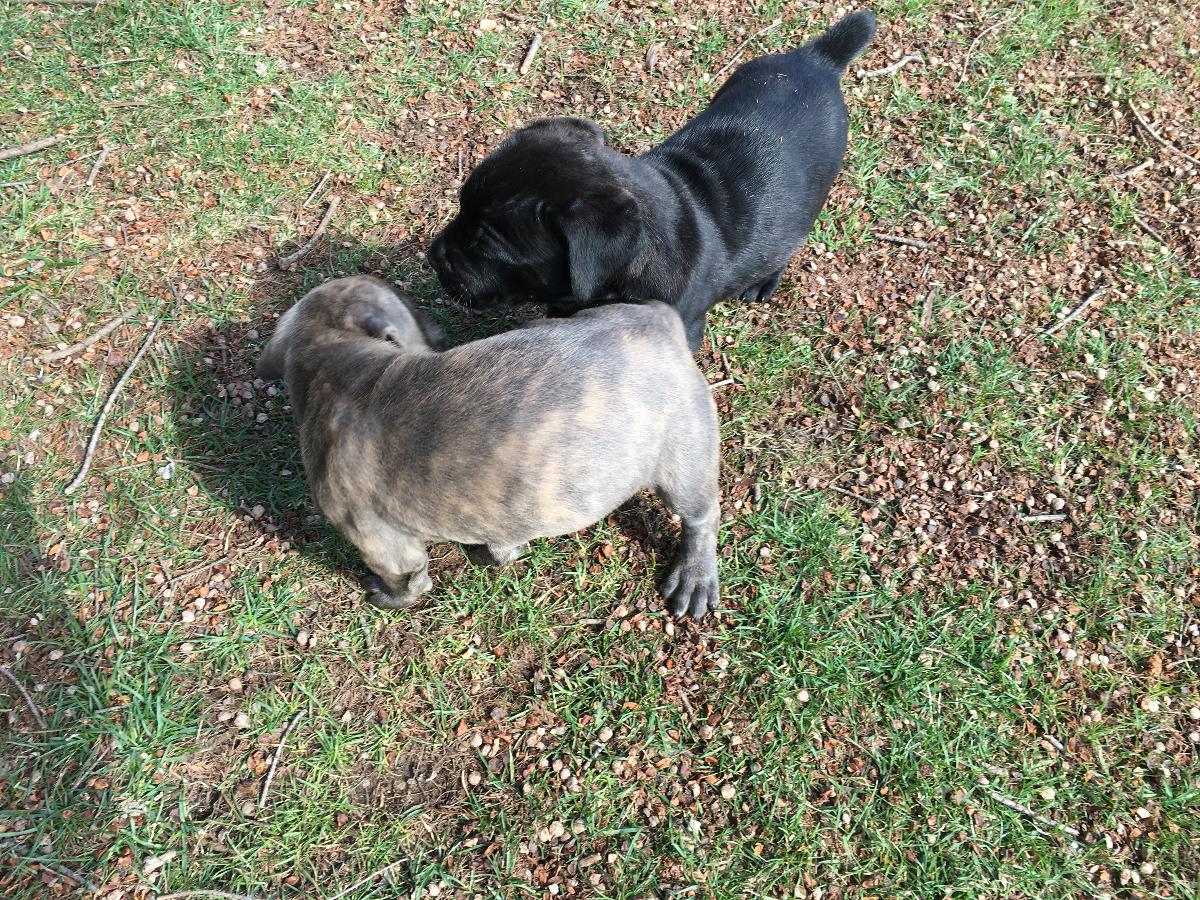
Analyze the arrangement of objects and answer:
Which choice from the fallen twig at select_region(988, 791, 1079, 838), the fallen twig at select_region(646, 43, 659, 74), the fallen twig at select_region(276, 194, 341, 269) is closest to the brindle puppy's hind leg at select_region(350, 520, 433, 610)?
the fallen twig at select_region(276, 194, 341, 269)

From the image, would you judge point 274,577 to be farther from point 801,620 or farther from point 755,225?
point 755,225

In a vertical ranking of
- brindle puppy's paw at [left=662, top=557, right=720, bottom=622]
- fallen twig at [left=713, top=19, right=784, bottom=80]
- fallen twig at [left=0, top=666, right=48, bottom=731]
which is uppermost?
fallen twig at [left=713, top=19, right=784, bottom=80]

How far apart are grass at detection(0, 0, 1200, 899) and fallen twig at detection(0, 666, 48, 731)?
0.13 ft

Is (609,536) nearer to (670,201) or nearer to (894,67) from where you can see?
(670,201)

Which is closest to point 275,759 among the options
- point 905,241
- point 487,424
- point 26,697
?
point 26,697

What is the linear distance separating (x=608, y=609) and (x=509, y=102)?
12.8ft

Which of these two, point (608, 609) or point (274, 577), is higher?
point (608, 609)

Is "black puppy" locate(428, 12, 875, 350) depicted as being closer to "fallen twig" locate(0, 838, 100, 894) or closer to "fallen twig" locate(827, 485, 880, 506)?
"fallen twig" locate(827, 485, 880, 506)

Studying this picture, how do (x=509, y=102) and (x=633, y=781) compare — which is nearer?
(x=633, y=781)

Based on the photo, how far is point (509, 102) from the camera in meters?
5.92

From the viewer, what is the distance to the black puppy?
13.2 feet

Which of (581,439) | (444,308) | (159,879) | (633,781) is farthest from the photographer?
(444,308)

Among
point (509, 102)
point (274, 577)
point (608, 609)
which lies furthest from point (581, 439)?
point (509, 102)

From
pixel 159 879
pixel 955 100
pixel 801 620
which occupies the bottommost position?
pixel 159 879
